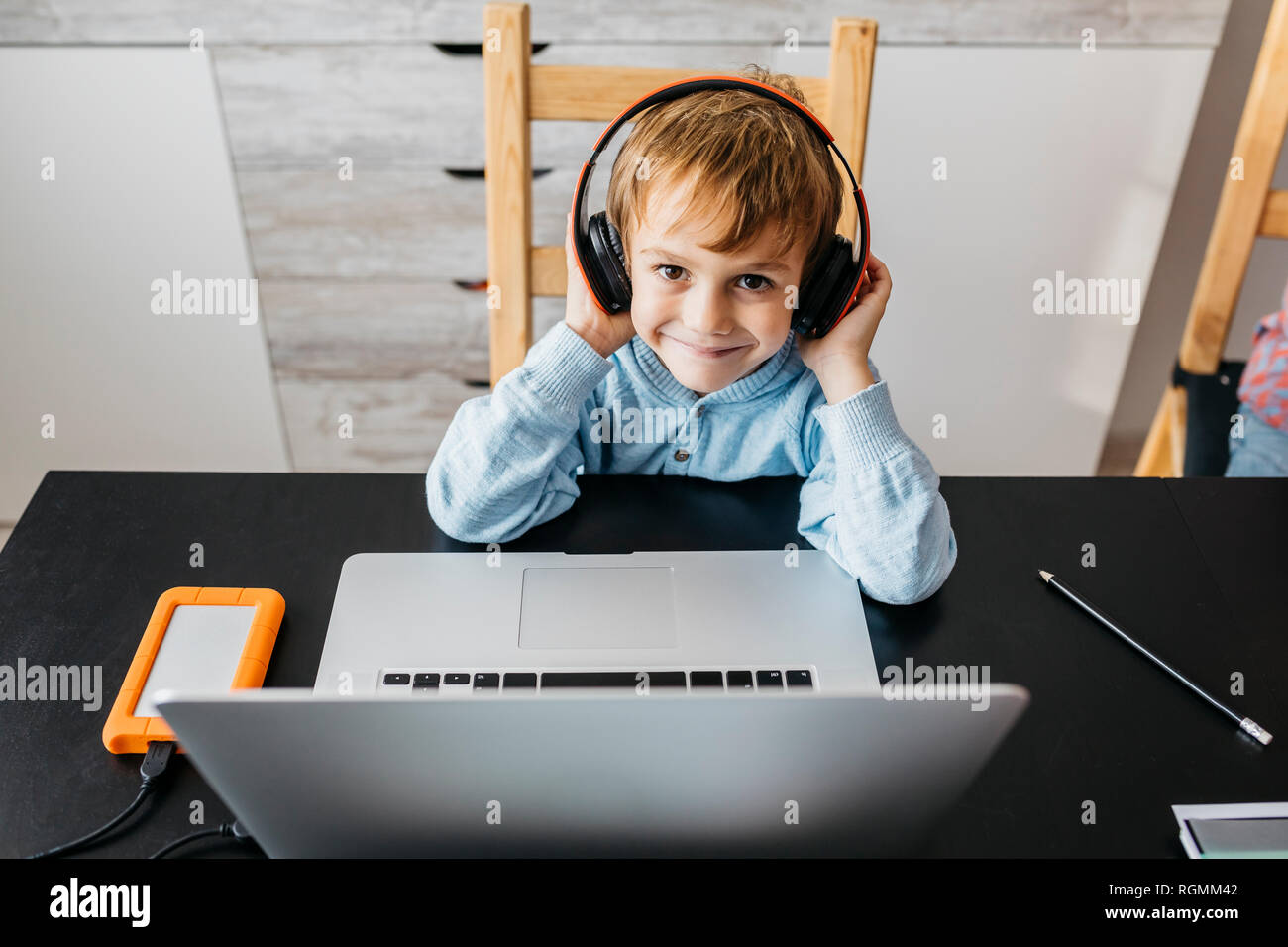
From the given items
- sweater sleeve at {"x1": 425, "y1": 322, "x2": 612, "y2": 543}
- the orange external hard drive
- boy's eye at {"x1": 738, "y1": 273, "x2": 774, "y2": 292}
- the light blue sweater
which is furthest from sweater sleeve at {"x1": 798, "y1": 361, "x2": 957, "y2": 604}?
the orange external hard drive

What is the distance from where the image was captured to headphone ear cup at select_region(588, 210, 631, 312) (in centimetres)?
86

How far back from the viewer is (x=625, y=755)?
1.67ft

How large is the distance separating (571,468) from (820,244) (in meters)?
0.31

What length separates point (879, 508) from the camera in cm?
81

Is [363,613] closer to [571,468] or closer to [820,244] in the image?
[571,468]

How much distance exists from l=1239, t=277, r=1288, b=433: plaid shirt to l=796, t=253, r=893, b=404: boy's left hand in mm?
823

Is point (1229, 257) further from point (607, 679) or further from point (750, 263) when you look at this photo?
point (607, 679)

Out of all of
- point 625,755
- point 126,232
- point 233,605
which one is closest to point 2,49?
point 126,232

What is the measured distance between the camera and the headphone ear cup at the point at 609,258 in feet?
2.81

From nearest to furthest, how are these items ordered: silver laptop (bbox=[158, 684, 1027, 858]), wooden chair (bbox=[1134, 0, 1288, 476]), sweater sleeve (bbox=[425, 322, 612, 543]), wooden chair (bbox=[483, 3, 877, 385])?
1. silver laptop (bbox=[158, 684, 1027, 858])
2. sweater sleeve (bbox=[425, 322, 612, 543])
3. wooden chair (bbox=[483, 3, 877, 385])
4. wooden chair (bbox=[1134, 0, 1288, 476])

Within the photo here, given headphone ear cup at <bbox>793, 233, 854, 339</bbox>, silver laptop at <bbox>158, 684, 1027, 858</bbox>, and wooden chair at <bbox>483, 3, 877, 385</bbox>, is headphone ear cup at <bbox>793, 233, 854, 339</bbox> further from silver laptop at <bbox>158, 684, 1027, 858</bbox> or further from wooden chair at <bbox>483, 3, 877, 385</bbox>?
silver laptop at <bbox>158, 684, 1027, 858</bbox>

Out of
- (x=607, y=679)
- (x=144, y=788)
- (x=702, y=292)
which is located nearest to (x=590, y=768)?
(x=607, y=679)

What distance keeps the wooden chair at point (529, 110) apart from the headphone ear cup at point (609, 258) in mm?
239

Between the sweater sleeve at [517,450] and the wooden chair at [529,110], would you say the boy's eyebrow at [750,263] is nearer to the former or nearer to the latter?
the sweater sleeve at [517,450]
